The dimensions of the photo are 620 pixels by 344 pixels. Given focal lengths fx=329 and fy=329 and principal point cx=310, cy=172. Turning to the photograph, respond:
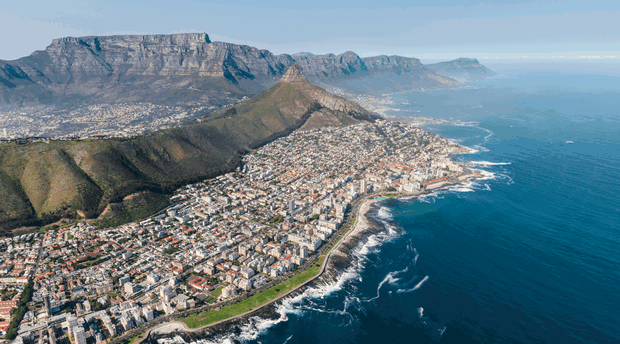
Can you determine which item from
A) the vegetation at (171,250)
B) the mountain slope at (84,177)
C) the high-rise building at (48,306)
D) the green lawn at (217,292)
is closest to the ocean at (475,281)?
the green lawn at (217,292)

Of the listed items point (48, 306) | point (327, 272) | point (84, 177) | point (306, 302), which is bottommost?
point (306, 302)

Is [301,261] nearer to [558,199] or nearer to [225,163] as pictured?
[225,163]

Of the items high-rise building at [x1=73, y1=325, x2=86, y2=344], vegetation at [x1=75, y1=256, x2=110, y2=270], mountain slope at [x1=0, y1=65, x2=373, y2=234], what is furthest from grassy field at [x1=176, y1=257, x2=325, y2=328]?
mountain slope at [x1=0, y1=65, x2=373, y2=234]

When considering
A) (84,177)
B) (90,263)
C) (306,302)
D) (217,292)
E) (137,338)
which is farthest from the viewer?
(84,177)

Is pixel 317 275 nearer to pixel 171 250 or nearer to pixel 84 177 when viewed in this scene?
pixel 171 250

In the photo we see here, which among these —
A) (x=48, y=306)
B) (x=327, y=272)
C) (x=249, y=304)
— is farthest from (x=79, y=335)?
(x=327, y=272)

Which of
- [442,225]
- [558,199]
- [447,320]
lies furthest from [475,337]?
[558,199]
